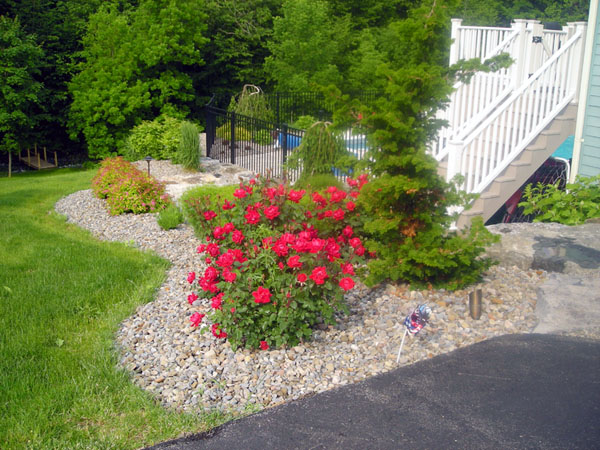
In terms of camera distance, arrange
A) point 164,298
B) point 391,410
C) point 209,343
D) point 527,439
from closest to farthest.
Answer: point 527,439, point 391,410, point 209,343, point 164,298

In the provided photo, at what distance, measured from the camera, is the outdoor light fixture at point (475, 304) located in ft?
15.3

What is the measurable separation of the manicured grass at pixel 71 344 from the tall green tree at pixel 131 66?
39.9 ft

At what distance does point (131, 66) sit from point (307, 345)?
16554mm

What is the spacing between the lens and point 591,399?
141 inches

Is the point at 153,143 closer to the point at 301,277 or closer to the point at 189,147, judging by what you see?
the point at 189,147

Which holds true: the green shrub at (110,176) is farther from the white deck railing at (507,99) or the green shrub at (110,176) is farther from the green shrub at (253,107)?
the green shrub at (253,107)

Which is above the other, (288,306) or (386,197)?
(386,197)

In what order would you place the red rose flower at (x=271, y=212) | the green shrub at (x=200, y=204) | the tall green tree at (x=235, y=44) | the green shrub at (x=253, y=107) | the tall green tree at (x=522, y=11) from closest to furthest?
the red rose flower at (x=271, y=212)
the green shrub at (x=200, y=204)
the green shrub at (x=253, y=107)
the tall green tree at (x=235, y=44)
the tall green tree at (x=522, y=11)

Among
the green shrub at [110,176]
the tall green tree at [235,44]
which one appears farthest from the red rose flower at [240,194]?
the tall green tree at [235,44]

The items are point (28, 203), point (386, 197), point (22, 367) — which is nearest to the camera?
point (22, 367)

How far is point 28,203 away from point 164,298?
5585 millimetres

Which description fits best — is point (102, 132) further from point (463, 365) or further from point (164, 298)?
point (463, 365)

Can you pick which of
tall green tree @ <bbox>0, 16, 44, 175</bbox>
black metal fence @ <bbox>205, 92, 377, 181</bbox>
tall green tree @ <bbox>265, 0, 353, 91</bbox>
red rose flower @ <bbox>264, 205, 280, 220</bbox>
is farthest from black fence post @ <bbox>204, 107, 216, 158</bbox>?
tall green tree @ <bbox>0, 16, 44, 175</bbox>

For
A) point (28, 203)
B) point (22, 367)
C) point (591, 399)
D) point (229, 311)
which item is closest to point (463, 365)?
point (591, 399)
